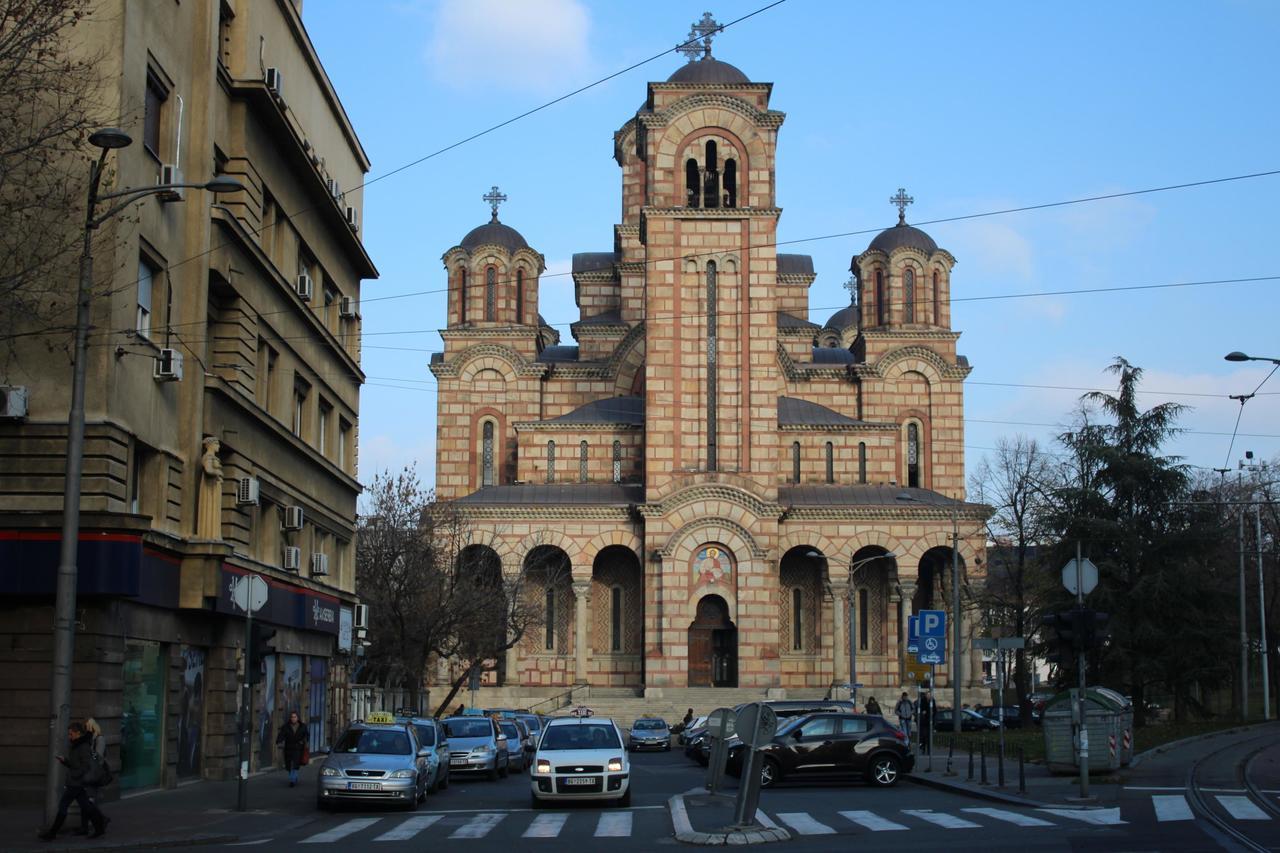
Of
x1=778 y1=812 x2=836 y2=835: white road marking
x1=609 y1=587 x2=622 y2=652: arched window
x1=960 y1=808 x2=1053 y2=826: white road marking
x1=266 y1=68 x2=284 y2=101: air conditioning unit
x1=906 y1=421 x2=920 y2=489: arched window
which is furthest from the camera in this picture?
x1=906 y1=421 x2=920 y2=489: arched window

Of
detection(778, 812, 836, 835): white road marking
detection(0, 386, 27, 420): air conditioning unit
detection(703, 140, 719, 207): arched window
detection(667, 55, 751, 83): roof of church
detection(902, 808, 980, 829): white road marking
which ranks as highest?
detection(667, 55, 751, 83): roof of church

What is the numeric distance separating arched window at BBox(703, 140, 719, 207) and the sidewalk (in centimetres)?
4341

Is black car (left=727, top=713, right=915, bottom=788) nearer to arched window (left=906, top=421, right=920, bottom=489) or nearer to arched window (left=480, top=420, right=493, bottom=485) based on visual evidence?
arched window (left=480, top=420, right=493, bottom=485)

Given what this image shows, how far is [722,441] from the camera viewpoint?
64875 mm

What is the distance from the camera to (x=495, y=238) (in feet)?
253

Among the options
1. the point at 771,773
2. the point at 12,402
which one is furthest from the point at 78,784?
the point at 771,773

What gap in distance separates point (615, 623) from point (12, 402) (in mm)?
47587

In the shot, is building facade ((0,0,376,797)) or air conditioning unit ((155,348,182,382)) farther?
air conditioning unit ((155,348,182,382))

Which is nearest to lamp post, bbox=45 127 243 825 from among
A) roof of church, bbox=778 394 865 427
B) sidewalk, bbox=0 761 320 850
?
sidewalk, bbox=0 761 320 850

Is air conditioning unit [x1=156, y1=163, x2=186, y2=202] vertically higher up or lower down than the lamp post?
higher up

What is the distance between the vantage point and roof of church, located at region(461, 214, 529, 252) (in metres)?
76.8

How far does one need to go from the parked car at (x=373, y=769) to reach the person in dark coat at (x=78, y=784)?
16.8 feet

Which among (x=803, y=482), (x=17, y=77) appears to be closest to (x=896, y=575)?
(x=803, y=482)

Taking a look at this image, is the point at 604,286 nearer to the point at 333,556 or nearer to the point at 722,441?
the point at 722,441
